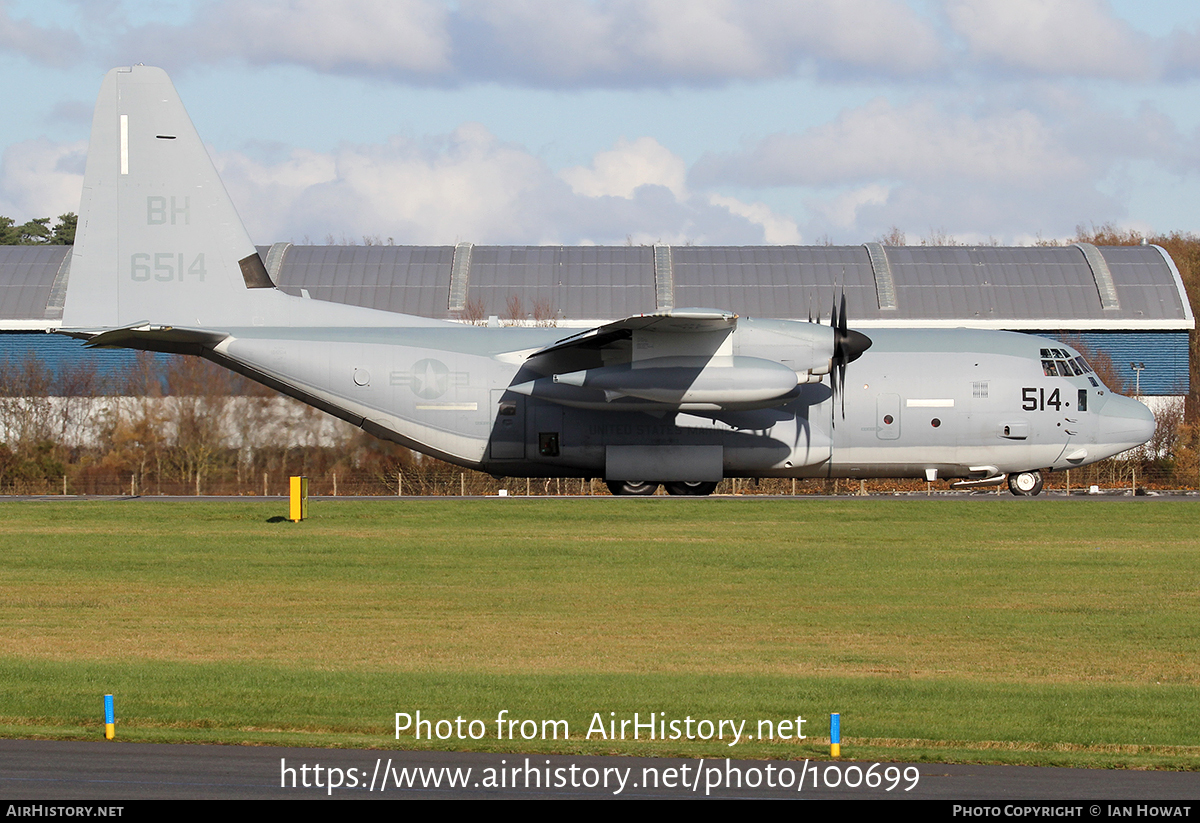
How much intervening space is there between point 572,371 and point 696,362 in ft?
11.3

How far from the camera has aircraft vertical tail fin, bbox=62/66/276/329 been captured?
31000mm

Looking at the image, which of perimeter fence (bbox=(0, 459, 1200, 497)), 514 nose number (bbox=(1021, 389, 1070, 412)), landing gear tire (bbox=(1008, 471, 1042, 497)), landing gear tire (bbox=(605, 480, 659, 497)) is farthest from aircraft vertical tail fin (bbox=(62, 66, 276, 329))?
landing gear tire (bbox=(1008, 471, 1042, 497))

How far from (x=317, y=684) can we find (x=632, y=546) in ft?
41.5

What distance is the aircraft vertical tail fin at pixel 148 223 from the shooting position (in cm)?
3100

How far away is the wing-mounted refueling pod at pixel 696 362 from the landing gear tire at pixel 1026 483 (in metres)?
7.55

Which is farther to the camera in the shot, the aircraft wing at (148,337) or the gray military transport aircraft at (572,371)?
the gray military transport aircraft at (572,371)

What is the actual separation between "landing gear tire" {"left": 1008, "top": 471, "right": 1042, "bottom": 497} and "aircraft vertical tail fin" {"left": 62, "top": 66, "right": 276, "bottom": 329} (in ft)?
70.9

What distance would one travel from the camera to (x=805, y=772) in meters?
9.66

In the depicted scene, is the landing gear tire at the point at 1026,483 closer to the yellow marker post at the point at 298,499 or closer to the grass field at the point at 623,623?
the grass field at the point at 623,623

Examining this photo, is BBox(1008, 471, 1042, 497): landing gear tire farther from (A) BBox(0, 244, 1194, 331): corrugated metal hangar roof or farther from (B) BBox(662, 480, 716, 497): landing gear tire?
(A) BBox(0, 244, 1194, 331): corrugated metal hangar roof

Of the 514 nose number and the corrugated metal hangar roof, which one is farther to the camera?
the corrugated metal hangar roof

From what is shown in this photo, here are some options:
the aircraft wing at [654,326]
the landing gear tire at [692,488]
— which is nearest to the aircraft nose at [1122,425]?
the landing gear tire at [692,488]

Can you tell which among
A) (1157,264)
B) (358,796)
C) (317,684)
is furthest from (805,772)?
(1157,264)

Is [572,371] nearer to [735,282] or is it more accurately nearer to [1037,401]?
[1037,401]
